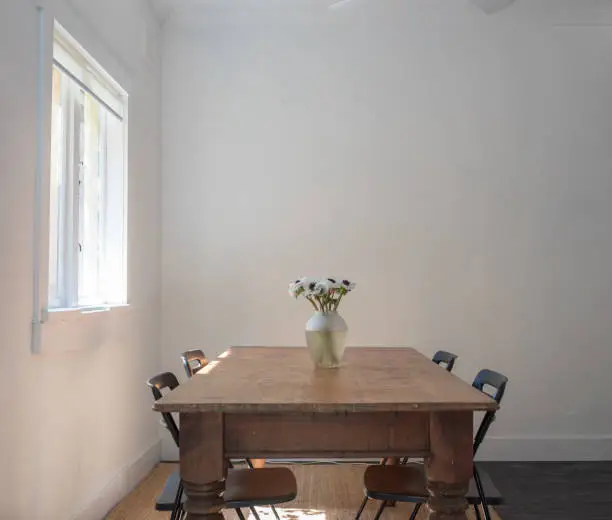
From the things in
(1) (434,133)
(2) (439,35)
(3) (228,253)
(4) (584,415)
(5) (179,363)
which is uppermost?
(2) (439,35)

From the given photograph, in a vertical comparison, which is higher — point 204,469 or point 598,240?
point 598,240

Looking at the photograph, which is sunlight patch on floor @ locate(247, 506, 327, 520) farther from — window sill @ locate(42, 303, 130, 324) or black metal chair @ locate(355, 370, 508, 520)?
window sill @ locate(42, 303, 130, 324)

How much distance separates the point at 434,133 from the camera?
5.05 metres

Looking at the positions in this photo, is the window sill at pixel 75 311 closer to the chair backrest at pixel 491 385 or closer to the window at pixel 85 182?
the window at pixel 85 182

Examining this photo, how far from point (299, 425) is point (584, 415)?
3643 millimetres

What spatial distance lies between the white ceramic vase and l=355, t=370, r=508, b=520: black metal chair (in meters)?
0.55

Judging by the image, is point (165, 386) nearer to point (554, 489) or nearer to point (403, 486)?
point (403, 486)

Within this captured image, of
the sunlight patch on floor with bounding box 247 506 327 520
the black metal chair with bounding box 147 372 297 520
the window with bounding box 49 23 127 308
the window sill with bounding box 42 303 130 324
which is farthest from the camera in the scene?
the sunlight patch on floor with bounding box 247 506 327 520

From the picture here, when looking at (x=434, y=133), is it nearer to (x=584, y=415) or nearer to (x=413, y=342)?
(x=413, y=342)

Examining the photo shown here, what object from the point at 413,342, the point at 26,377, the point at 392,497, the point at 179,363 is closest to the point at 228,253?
the point at 179,363

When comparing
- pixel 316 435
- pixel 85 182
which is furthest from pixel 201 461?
pixel 85 182

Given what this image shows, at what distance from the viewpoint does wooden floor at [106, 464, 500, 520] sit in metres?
3.63

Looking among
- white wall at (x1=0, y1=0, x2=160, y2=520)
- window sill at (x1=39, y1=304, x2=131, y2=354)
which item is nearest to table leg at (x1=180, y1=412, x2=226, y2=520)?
white wall at (x1=0, y1=0, x2=160, y2=520)

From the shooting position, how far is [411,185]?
504 centimetres
